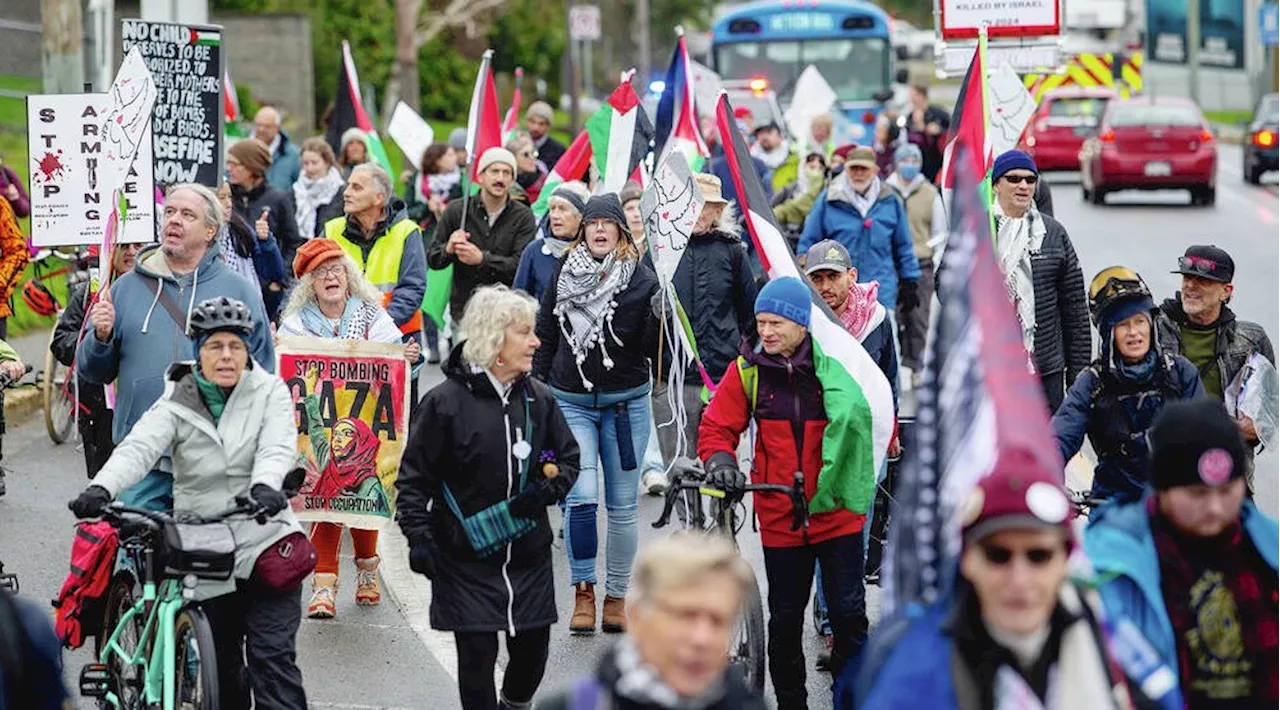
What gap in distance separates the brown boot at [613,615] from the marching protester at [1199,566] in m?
4.46

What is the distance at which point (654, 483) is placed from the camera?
11.7m

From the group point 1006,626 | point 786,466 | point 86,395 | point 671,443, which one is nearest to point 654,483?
point 671,443

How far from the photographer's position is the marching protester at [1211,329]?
809cm

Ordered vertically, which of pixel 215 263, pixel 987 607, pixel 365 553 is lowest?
pixel 365 553

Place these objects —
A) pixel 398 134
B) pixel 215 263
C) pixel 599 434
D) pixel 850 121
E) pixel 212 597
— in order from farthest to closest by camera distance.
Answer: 1. pixel 850 121
2. pixel 398 134
3. pixel 599 434
4. pixel 215 263
5. pixel 212 597

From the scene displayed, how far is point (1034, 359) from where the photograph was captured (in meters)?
9.70

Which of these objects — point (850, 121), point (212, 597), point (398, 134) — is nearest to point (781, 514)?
point (212, 597)

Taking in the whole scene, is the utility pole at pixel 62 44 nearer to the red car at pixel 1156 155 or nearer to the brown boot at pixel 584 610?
the brown boot at pixel 584 610

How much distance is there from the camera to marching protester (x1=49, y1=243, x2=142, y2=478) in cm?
920

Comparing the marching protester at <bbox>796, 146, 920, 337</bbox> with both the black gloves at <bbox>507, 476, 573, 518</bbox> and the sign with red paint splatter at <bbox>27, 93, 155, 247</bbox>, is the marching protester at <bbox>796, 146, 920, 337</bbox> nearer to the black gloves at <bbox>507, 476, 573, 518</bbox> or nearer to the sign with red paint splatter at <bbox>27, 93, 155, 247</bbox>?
the sign with red paint splatter at <bbox>27, 93, 155, 247</bbox>

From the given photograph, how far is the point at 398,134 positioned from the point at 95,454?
8.47 metres

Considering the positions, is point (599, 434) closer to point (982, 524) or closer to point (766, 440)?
point (766, 440)

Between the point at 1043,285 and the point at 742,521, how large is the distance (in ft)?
8.56

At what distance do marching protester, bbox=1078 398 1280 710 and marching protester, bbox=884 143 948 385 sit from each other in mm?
10580
